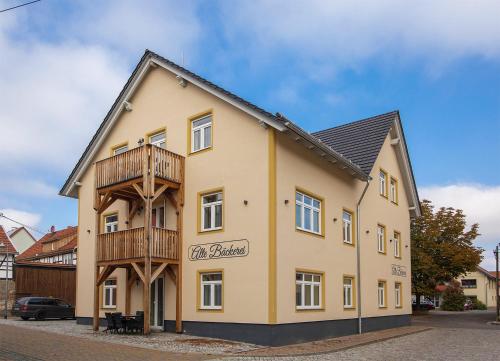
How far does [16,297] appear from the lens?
28938 millimetres

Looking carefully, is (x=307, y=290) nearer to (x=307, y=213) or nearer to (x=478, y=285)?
(x=307, y=213)

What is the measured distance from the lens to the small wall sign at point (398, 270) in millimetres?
27547

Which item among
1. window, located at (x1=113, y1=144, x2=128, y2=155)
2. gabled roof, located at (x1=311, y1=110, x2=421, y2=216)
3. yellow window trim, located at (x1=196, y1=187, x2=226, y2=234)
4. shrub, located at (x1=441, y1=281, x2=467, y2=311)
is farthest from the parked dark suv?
shrub, located at (x1=441, y1=281, x2=467, y2=311)

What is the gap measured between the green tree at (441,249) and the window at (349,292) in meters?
19.9

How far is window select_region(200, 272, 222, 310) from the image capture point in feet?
59.9

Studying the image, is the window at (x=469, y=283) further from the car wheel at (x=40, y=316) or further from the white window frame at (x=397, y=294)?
the car wheel at (x=40, y=316)

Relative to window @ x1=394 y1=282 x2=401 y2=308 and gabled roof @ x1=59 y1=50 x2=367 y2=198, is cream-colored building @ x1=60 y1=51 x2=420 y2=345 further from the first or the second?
window @ x1=394 y1=282 x2=401 y2=308

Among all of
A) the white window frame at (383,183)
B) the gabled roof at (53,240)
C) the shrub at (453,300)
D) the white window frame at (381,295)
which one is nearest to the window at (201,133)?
the white window frame at (383,183)

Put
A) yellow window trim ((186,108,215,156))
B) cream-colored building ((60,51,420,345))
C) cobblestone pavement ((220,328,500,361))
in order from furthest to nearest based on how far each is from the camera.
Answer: yellow window trim ((186,108,215,156))
cream-colored building ((60,51,420,345))
cobblestone pavement ((220,328,500,361))

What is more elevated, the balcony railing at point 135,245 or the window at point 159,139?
the window at point 159,139

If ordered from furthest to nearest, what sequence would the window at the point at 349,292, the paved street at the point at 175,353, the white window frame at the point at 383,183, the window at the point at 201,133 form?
1. the white window frame at the point at 383,183
2. the window at the point at 349,292
3. the window at the point at 201,133
4. the paved street at the point at 175,353

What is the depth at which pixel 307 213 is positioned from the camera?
19.6 metres

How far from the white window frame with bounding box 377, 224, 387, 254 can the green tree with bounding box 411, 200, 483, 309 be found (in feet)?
50.3

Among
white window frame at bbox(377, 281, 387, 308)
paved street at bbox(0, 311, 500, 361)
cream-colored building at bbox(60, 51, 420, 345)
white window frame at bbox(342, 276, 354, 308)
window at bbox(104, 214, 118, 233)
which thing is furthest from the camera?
white window frame at bbox(377, 281, 387, 308)
